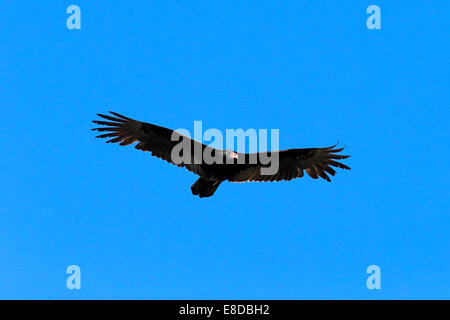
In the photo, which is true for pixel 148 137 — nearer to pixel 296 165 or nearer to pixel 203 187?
pixel 203 187

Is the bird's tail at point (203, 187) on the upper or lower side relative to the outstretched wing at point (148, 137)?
lower

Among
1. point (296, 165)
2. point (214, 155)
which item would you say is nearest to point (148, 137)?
point (214, 155)

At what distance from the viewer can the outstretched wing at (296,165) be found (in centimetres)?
1202

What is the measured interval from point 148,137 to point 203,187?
176cm

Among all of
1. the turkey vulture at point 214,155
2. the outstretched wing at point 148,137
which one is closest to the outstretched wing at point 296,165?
the turkey vulture at point 214,155

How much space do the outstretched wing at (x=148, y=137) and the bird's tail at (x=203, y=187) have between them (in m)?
0.30

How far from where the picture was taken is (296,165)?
1234cm

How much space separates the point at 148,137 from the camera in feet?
38.9

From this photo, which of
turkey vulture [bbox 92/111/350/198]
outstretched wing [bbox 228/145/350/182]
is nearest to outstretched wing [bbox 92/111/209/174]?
turkey vulture [bbox 92/111/350/198]

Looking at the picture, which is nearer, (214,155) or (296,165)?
(214,155)

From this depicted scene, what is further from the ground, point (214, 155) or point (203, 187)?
point (214, 155)

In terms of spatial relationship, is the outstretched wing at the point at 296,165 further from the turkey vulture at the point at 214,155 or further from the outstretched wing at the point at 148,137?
the outstretched wing at the point at 148,137

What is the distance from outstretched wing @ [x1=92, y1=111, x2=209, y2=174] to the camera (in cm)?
1157

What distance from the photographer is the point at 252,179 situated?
12406 mm
